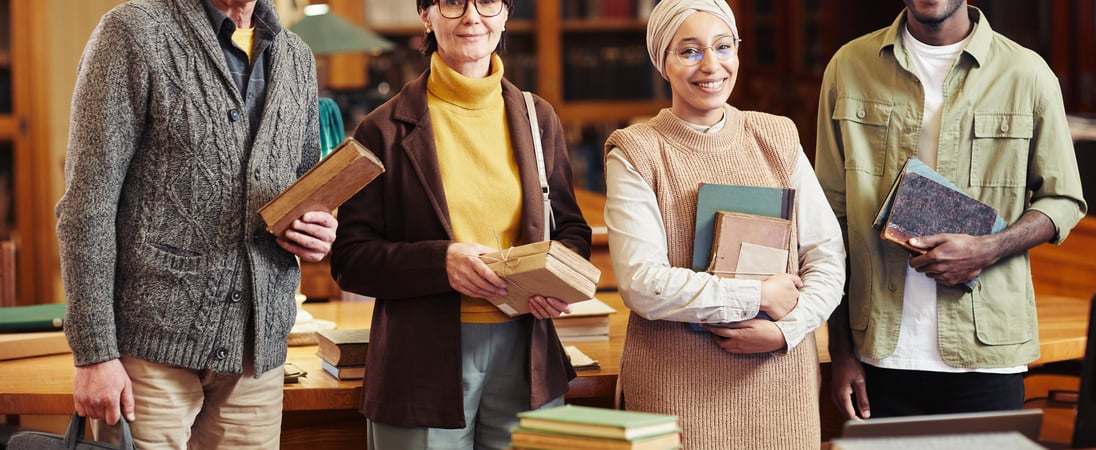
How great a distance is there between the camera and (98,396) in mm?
1839

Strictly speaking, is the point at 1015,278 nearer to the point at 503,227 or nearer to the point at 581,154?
the point at 503,227

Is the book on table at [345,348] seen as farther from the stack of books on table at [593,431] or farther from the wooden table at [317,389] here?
the stack of books on table at [593,431]

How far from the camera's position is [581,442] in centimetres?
154

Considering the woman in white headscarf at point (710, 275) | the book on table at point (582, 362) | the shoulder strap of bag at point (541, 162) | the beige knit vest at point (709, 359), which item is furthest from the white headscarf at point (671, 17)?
the book on table at point (582, 362)

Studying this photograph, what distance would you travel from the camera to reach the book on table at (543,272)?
73.9 inches

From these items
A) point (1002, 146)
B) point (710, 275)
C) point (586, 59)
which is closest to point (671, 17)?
point (710, 275)

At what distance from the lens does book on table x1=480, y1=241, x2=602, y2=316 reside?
1.88m

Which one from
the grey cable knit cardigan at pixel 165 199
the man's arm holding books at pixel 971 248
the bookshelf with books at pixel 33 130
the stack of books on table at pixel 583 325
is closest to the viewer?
the grey cable knit cardigan at pixel 165 199

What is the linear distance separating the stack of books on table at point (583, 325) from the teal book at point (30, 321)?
1.12 meters

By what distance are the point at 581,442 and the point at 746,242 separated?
633 mm

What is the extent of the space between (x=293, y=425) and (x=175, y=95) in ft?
2.83

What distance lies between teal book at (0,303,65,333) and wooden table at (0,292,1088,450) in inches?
4.6

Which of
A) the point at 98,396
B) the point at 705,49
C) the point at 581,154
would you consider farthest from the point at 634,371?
the point at 581,154

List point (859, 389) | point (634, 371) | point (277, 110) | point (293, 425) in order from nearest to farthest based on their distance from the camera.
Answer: point (277, 110) → point (634, 371) → point (859, 389) → point (293, 425)
